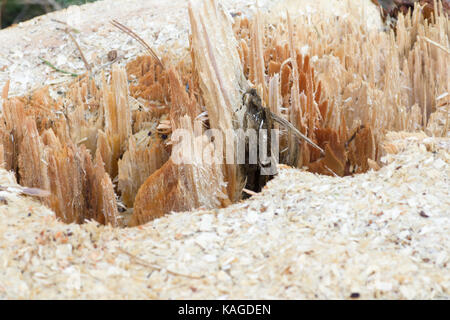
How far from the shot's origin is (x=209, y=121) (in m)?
1.16

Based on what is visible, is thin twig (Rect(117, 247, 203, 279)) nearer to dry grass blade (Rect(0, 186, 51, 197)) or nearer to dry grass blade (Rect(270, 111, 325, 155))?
dry grass blade (Rect(0, 186, 51, 197))

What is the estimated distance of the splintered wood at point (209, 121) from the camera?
1062 millimetres

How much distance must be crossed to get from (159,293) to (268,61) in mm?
958

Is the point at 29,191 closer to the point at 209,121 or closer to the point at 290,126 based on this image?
the point at 209,121

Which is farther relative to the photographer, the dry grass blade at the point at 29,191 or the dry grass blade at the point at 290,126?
the dry grass blade at the point at 290,126

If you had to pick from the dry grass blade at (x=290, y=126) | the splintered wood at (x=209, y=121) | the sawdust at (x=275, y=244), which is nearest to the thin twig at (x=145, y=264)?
the sawdust at (x=275, y=244)

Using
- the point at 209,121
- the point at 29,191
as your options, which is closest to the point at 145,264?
the point at 29,191

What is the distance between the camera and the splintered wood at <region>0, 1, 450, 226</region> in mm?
1062

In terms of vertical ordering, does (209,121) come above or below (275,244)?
above

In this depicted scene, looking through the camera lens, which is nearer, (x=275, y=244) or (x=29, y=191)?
(x=275, y=244)

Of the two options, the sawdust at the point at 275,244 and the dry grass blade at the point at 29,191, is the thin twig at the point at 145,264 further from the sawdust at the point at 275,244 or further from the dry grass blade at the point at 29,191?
the dry grass blade at the point at 29,191

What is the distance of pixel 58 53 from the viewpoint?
6.42 feet

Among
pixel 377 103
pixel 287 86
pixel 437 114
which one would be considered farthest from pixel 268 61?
pixel 437 114
